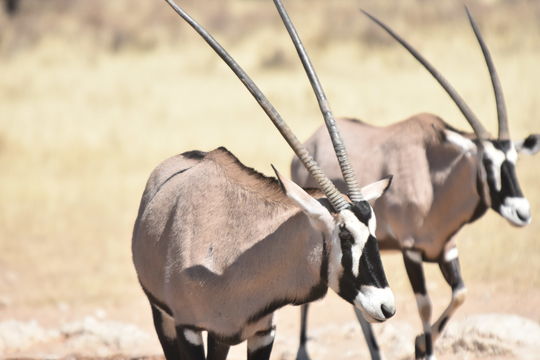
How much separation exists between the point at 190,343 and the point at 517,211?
99.7 inches

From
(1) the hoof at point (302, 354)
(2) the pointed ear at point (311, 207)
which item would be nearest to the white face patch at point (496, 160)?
(1) the hoof at point (302, 354)

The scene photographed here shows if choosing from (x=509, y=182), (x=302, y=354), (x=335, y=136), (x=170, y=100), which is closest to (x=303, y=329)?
(x=302, y=354)

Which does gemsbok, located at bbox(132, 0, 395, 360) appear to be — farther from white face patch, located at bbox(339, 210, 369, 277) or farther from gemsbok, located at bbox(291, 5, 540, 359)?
gemsbok, located at bbox(291, 5, 540, 359)

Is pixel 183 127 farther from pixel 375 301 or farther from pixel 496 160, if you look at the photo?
pixel 375 301

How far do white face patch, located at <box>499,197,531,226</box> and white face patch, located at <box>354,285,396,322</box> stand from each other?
2.40 metres

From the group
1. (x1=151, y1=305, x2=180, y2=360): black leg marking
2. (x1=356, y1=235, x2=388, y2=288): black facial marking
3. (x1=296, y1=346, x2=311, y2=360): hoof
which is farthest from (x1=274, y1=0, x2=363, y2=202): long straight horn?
(x1=296, y1=346, x2=311, y2=360): hoof

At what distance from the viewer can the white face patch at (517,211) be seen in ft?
19.9

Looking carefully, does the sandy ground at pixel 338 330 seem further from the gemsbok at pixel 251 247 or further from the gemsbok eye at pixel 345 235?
the gemsbok eye at pixel 345 235

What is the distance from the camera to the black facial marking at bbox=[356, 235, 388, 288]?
3918 millimetres

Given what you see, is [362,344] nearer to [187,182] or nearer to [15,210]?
[187,182]

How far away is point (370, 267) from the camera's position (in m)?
3.93

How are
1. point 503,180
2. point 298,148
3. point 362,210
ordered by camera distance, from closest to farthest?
point 362,210, point 298,148, point 503,180

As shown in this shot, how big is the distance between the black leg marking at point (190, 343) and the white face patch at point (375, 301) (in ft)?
3.22

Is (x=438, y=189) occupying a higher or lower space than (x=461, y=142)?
lower
